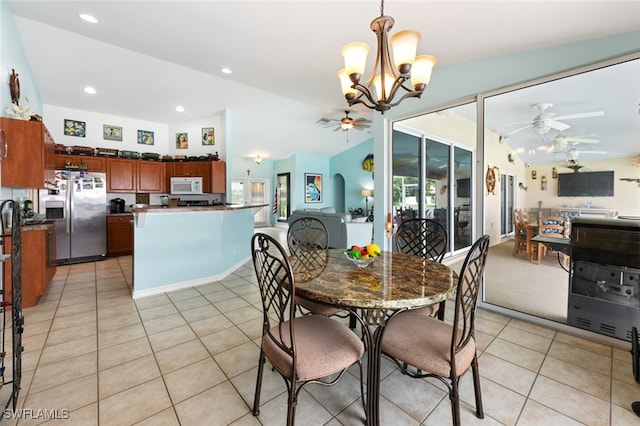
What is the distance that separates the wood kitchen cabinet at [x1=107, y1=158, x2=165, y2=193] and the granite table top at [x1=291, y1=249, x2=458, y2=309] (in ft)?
16.8

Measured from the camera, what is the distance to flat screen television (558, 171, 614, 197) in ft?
8.89

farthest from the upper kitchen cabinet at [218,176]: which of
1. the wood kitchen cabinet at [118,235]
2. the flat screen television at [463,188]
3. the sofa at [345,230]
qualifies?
the flat screen television at [463,188]

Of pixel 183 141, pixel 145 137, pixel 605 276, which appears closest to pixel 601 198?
pixel 605 276

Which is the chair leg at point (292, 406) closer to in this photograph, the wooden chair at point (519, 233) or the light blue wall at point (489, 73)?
the light blue wall at point (489, 73)

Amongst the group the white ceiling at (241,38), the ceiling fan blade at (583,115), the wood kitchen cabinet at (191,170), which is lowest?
the wood kitchen cabinet at (191,170)

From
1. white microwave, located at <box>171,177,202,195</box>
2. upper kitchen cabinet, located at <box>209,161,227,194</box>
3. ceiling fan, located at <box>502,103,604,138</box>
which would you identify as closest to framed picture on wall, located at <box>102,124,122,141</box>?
white microwave, located at <box>171,177,202,195</box>

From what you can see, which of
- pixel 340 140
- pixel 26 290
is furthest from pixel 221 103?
pixel 340 140

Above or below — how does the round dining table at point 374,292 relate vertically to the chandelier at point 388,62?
below

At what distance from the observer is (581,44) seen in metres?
2.16

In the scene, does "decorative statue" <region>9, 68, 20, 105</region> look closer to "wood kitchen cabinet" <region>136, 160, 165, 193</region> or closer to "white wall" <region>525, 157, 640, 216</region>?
"wood kitchen cabinet" <region>136, 160, 165, 193</region>

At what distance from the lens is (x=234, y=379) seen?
1731mm

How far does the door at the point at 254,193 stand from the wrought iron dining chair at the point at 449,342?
827 centimetres

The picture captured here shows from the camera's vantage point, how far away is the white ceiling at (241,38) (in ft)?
6.89

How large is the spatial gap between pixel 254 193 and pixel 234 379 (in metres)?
8.68
